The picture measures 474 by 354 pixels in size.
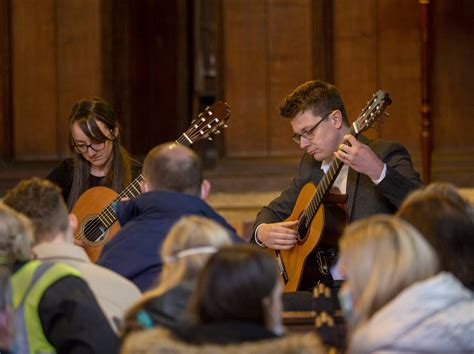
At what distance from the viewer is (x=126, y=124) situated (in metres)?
7.70

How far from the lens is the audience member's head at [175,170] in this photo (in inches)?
159

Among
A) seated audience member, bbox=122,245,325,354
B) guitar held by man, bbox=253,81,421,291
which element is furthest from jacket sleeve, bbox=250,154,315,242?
seated audience member, bbox=122,245,325,354

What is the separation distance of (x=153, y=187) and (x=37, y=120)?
3383mm

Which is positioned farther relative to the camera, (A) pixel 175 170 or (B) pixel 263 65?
(B) pixel 263 65

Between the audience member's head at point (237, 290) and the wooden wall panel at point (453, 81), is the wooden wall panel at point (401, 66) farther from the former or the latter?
the audience member's head at point (237, 290)

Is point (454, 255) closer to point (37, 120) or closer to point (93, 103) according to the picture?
point (93, 103)

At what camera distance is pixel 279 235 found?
17.7 feet

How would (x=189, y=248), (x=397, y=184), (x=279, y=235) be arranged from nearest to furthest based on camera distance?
→ (x=189, y=248)
(x=397, y=184)
(x=279, y=235)

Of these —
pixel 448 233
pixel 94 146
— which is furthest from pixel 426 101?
pixel 448 233

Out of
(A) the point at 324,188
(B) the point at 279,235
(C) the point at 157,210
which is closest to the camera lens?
(C) the point at 157,210

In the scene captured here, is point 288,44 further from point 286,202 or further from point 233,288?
point 233,288

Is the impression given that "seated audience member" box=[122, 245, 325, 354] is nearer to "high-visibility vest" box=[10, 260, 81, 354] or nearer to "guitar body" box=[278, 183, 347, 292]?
"high-visibility vest" box=[10, 260, 81, 354]

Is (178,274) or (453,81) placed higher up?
(453,81)

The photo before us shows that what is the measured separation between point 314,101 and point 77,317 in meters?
2.05
